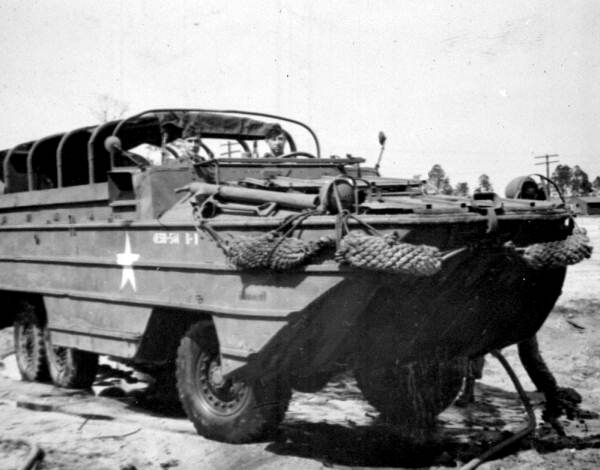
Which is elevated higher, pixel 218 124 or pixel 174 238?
pixel 218 124

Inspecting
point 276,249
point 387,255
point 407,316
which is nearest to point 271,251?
point 276,249

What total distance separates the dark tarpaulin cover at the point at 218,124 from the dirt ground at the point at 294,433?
2.41m

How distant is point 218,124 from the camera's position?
7.47 meters

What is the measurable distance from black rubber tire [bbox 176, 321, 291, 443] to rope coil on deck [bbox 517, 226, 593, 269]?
1.81m

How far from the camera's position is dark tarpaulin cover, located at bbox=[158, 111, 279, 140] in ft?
23.6

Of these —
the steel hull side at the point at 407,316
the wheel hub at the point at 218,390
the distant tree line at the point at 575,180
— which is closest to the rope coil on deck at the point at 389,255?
the steel hull side at the point at 407,316

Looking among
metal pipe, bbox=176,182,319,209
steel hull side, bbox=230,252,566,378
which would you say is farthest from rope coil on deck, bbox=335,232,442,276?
metal pipe, bbox=176,182,319,209

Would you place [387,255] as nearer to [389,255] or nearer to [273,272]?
[389,255]

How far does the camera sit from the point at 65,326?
7.33 metres

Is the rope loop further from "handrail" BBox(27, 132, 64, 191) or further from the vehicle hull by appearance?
"handrail" BBox(27, 132, 64, 191)

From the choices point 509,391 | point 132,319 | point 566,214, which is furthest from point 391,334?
point 509,391

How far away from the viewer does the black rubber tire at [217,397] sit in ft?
18.6

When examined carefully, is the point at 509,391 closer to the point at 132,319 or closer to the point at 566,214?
the point at 566,214

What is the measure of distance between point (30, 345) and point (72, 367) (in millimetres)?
1007
